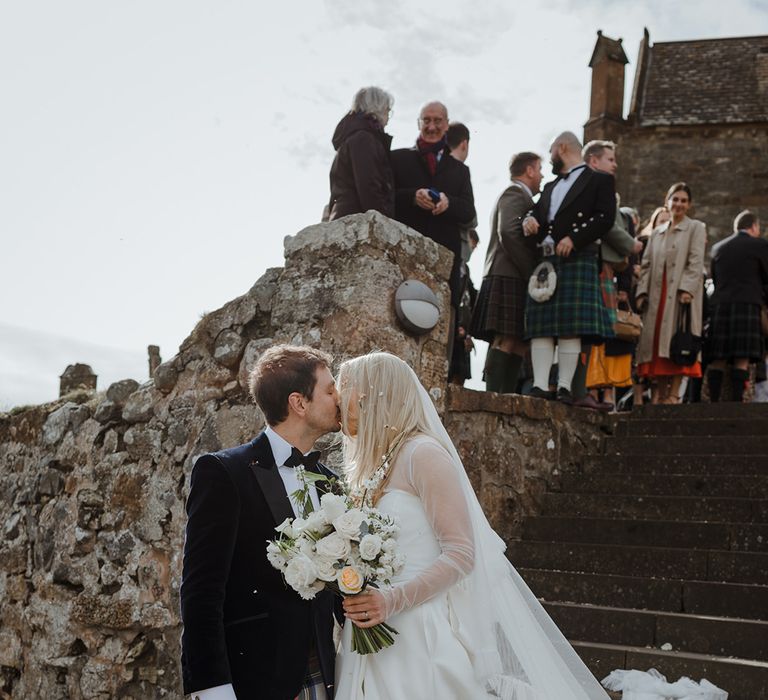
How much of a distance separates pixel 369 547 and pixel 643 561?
3.22m

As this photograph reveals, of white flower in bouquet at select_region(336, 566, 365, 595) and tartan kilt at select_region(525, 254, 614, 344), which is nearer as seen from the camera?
white flower in bouquet at select_region(336, 566, 365, 595)

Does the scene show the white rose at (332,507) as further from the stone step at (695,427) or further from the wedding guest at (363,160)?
the stone step at (695,427)

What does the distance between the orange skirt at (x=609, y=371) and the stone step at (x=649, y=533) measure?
105 inches

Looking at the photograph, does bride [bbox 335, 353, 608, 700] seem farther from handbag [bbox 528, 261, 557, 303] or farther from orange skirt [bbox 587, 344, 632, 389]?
orange skirt [bbox 587, 344, 632, 389]

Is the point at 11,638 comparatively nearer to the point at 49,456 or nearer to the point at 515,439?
the point at 49,456

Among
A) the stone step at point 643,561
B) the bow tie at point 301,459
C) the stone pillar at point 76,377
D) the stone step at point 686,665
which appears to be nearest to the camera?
the bow tie at point 301,459

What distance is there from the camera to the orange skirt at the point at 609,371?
8383 mm

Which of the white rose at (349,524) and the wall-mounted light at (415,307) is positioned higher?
the wall-mounted light at (415,307)

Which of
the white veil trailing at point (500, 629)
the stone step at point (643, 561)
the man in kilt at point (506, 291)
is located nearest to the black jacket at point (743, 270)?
the man in kilt at point (506, 291)

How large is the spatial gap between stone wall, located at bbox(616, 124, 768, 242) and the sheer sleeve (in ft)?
69.1

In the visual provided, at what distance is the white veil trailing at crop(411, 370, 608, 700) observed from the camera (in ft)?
9.46

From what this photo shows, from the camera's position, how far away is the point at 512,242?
7.17 meters

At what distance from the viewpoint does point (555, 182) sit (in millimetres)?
7137

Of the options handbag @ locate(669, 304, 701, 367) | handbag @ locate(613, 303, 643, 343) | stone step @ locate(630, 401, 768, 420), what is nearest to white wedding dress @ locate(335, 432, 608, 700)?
stone step @ locate(630, 401, 768, 420)
